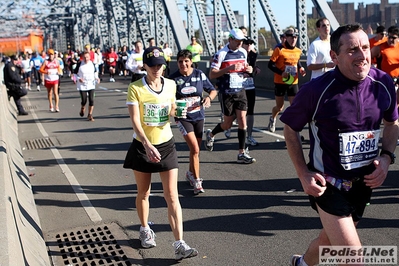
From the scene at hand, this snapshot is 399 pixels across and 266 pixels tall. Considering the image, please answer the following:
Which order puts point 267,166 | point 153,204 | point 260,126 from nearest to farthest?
point 153,204 → point 267,166 → point 260,126

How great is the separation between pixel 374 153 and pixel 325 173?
345 millimetres

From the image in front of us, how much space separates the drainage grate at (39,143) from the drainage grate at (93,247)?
5.89 meters

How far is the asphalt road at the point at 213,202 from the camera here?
5.25 m

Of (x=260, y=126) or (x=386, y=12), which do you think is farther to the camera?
(x=386, y=12)

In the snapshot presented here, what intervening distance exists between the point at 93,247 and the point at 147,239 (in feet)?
1.96

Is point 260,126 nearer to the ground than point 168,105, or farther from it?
nearer to the ground

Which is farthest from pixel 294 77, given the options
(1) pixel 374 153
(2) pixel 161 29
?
(2) pixel 161 29

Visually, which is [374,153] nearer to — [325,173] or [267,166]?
[325,173]

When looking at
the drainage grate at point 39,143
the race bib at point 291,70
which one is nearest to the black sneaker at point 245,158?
the race bib at point 291,70

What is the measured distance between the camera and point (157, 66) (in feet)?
16.6

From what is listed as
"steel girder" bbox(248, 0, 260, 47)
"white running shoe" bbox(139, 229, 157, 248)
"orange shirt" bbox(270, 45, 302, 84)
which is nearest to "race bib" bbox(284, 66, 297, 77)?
"orange shirt" bbox(270, 45, 302, 84)

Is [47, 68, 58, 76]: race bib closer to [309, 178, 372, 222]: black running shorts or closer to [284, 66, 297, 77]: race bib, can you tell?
[284, 66, 297, 77]: race bib

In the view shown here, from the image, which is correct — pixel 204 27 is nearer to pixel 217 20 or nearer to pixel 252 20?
pixel 217 20

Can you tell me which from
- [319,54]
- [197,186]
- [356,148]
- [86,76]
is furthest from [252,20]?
[356,148]
